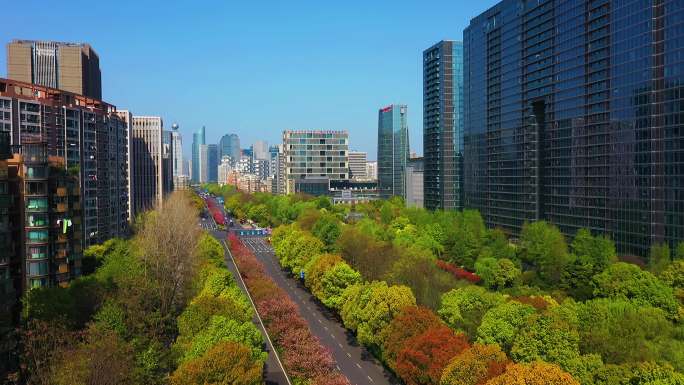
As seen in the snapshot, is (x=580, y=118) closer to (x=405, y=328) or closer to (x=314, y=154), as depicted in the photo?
(x=405, y=328)

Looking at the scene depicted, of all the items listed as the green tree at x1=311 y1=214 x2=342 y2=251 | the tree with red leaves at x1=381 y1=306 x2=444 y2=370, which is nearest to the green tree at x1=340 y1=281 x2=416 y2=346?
the tree with red leaves at x1=381 y1=306 x2=444 y2=370

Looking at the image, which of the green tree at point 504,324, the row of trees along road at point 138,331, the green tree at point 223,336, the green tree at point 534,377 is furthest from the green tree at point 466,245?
the green tree at point 534,377

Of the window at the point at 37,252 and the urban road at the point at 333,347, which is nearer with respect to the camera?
the urban road at the point at 333,347

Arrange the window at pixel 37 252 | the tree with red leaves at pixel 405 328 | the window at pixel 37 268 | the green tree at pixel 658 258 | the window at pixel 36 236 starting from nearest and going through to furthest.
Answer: the tree with red leaves at pixel 405 328 → the window at pixel 36 236 → the window at pixel 37 252 → the window at pixel 37 268 → the green tree at pixel 658 258

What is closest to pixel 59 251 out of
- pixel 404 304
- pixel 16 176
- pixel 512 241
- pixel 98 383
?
pixel 16 176

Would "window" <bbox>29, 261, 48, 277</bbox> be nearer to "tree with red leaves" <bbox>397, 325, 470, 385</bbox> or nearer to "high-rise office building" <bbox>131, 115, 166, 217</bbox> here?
"tree with red leaves" <bbox>397, 325, 470, 385</bbox>

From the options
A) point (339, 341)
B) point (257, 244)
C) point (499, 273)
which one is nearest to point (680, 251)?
point (499, 273)

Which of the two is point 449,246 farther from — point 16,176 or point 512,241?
point 16,176

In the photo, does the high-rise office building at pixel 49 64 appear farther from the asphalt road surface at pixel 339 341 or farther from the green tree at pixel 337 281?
the green tree at pixel 337 281
